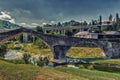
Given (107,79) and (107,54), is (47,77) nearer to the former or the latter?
(107,79)

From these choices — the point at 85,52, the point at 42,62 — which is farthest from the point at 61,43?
the point at 42,62

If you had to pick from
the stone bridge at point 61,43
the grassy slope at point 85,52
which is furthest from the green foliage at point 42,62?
the grassy slope at point 85,52

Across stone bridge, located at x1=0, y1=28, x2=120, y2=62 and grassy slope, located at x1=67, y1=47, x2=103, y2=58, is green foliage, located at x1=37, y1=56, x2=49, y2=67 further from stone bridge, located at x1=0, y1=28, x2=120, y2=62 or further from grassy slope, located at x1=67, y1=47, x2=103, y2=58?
grassy slope, located at x1=67, y1=47, x2=103, y2=58

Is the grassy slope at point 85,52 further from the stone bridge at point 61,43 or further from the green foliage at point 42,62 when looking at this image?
the green foliage at point 42,62

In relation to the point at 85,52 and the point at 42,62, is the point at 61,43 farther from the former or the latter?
the point at 42,62

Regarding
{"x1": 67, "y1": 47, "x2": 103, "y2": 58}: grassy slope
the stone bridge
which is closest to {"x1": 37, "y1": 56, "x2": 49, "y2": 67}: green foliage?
the stone bridge

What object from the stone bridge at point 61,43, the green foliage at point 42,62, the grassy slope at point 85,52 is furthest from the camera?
the grassy slope at point 85,52

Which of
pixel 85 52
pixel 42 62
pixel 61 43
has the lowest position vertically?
pixel 42 62

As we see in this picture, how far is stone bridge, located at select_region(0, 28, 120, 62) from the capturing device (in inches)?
4666

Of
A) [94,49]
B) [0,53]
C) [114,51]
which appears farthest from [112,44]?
[0,53]

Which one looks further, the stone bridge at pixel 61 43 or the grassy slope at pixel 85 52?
the grassy slope at pixel 85 52

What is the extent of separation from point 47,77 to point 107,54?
8891 cm

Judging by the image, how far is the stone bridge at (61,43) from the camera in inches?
4666

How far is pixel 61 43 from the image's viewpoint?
12512cm
